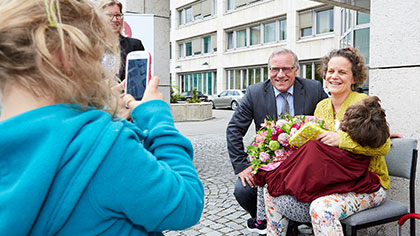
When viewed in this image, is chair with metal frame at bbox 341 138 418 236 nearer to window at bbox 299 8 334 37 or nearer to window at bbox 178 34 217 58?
window at bbox 299 8 334 37

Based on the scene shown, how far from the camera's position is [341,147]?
99.0 inches

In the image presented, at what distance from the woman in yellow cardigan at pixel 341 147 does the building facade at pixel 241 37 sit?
1661 cm

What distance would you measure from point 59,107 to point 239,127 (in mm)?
2826

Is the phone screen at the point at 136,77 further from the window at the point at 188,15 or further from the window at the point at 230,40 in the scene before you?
the window at the point at 188,15

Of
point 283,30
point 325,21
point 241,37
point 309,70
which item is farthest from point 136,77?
point 241,37

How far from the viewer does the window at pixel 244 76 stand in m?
29.1

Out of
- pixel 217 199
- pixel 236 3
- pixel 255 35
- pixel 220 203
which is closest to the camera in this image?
pixel 220 203

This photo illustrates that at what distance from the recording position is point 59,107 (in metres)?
0.93

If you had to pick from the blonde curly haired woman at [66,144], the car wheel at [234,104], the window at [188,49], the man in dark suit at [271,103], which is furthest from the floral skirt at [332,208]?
the window at [188,49]

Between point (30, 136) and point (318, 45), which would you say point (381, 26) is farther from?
point (318, 45)

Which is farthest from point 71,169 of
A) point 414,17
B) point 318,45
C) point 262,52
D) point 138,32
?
point 262,52

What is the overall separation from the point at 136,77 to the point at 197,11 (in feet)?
113

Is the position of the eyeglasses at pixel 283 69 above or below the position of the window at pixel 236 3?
below

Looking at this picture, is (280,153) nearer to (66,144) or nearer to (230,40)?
(66,144)
